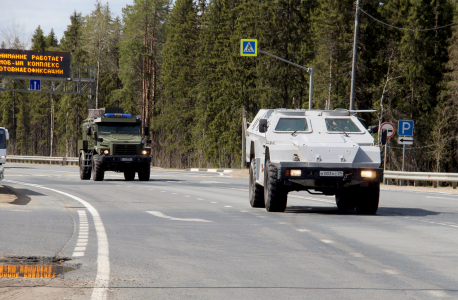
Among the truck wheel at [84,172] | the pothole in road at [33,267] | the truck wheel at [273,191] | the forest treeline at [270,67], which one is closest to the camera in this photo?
the pothole in road at [33,267]

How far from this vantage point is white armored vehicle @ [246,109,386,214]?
43.3 ft

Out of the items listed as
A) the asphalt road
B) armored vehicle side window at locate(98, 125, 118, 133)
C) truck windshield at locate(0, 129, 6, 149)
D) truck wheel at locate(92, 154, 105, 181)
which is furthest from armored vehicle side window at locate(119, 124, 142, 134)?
the asphalt road

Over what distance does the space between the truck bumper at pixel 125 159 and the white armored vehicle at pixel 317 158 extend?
571 inches

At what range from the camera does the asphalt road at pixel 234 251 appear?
6195mm

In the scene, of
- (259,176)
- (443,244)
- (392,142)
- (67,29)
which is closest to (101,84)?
(67,29)

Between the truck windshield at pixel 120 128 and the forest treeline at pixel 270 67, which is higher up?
the forest treeline at pixel 270 67

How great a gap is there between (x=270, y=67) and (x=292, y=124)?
38.2 m

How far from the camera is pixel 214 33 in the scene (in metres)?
66.5

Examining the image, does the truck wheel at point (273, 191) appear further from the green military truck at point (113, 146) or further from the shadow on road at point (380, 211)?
the green military truck at point (113, 146)

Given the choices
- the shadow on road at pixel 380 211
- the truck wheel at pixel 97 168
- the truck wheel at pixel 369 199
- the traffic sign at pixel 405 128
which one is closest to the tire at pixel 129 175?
the truck wheel at pixel 97 168

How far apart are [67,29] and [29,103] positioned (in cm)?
1598

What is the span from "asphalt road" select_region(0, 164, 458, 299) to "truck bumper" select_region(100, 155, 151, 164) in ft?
42.0

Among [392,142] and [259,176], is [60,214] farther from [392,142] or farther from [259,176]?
[392,142]

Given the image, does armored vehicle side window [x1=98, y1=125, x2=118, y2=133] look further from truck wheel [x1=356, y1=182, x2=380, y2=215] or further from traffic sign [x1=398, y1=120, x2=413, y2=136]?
truck wheel [x1=356, y1=182, x2=380, y2=215]
